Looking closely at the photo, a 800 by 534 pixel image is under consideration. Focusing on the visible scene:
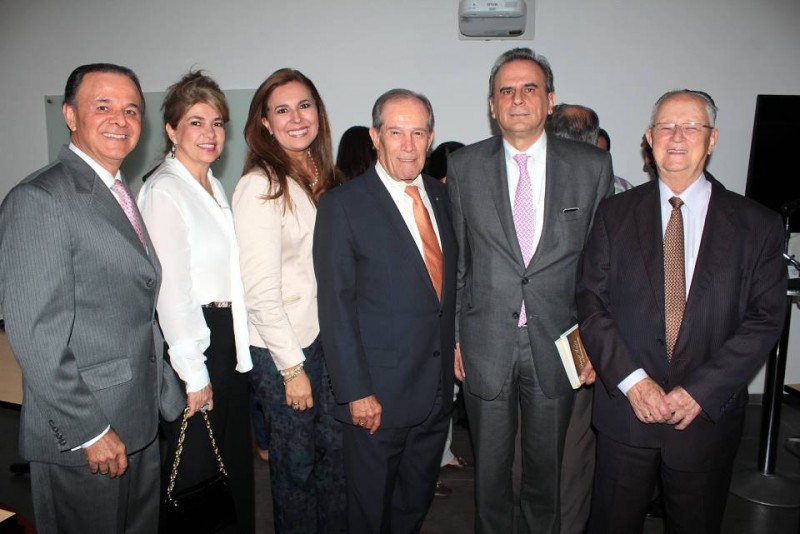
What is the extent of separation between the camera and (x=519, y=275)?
2.13 metres

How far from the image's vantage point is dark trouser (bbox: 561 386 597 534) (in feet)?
8.16

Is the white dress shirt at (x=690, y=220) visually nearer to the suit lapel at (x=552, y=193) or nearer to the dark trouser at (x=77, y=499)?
the suit lapel at (x=552, y=193)

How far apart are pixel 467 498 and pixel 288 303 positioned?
176cm

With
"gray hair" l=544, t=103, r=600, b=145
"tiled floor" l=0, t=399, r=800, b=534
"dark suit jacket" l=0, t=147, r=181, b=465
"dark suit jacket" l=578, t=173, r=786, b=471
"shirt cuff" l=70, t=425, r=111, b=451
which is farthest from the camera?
"tiled floor" l=0, t=399, r=800, b=534

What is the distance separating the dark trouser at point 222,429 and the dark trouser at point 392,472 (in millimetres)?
466

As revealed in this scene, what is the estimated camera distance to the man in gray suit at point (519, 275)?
84.5 inches

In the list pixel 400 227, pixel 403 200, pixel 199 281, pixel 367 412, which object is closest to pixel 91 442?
pixel 199 281

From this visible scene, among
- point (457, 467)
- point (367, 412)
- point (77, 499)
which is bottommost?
point (457, 467)

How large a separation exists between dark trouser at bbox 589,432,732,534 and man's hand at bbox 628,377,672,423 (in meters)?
0.17

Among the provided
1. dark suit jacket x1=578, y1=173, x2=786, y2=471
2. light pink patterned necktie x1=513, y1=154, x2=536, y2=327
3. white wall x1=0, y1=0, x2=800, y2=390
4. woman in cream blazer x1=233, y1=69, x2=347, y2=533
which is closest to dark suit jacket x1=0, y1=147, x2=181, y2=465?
woman in cream blazer x1=233, y1=69, x2=347, y2=533

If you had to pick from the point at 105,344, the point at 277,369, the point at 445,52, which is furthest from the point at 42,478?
the point at 445,52

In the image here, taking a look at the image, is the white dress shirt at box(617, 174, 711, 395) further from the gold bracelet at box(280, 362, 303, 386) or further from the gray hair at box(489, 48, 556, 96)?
the gold bracelet at box(280, 362, 303, 386)

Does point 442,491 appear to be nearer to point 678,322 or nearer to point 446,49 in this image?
point 678,322

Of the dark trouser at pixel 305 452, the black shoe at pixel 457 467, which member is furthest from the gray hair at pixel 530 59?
the black shoe at pixel 457 467
